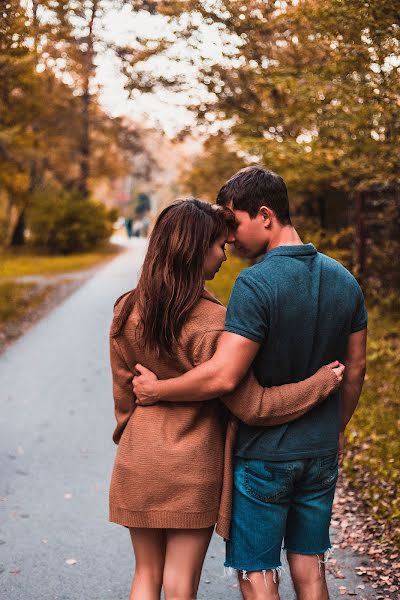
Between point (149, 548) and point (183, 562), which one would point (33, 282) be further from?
point (183, 562)

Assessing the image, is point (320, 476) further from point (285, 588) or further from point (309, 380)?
point (285, 588)

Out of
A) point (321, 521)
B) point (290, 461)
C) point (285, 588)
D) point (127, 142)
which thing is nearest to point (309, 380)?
point (290, 461)

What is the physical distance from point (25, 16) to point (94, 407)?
4551 mm

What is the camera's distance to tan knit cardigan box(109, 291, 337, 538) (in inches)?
113

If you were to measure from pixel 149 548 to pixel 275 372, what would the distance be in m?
0.77

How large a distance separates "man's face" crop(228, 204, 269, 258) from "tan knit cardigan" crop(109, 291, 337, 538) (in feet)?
0.74

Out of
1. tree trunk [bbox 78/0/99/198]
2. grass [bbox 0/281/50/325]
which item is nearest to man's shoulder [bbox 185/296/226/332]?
grass [bbox 0/281/50/325]

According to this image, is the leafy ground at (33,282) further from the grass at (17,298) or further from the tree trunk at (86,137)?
the tree trunk at (86,137)

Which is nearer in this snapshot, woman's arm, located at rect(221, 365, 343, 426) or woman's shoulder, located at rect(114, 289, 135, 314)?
woman's arm, located at rect(221, 365, 343, 426)

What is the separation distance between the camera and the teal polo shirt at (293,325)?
2816 mm

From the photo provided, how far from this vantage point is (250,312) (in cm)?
279

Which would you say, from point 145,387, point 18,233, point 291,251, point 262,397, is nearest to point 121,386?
point 145,387

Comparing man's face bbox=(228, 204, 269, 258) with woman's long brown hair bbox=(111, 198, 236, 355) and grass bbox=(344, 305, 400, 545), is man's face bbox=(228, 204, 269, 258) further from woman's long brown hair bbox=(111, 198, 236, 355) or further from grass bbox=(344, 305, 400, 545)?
grass bbox=(344, 305, 400, 545)

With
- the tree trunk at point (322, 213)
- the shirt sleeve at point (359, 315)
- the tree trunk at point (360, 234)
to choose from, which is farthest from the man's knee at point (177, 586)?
the tree trunk at point (322, 213)
